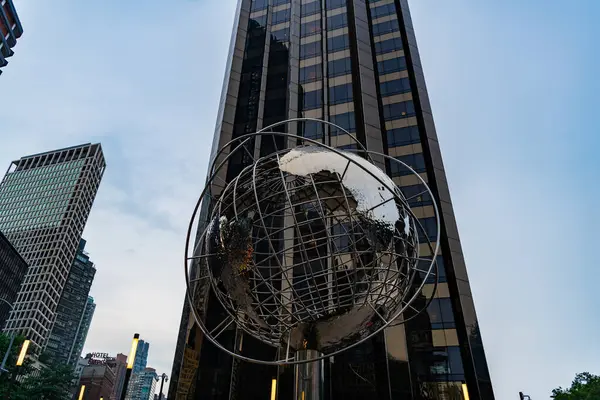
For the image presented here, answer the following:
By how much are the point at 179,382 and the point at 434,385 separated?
15.7m

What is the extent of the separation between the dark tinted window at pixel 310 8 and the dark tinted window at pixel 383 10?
590 centimetres

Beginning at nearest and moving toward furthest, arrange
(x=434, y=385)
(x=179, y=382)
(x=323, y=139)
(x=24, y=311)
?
1. (x=434, y=385)
2. (x=179, y=382)
3. (x=323, y=139)
4. (x=24, y=311)

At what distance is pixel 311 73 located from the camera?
120 ft

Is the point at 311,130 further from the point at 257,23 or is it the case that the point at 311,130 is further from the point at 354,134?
the point at 257,23

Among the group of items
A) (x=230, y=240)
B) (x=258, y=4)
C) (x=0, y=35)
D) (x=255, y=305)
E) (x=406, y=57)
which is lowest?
(x=255, y=305)

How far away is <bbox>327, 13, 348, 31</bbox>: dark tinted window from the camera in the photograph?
3916 centimetres

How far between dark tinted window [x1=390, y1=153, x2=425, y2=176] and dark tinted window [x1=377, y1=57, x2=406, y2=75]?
9913 mm

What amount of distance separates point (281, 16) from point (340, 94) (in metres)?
14.7

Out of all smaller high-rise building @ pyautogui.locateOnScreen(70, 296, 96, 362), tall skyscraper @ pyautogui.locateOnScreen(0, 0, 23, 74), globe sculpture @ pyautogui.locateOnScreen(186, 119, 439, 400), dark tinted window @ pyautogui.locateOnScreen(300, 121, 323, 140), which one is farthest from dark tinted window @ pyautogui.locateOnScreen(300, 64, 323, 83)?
smaller high-rise building @ pyautogui.locateOnScreen(70, 296, 96, 362)

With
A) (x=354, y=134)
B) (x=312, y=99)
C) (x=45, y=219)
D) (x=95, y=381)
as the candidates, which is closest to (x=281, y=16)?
(x=312, y=99)

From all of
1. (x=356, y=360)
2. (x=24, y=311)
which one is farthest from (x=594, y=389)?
(x=24, y=311)

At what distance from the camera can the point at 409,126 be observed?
32.9 metres

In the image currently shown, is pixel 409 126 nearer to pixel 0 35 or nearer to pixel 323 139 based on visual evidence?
pixel 323 139

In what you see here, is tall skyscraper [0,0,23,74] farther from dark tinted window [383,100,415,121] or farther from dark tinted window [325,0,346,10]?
dark tinted window [383,100,415,121]
